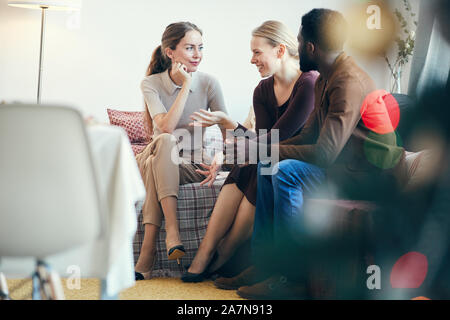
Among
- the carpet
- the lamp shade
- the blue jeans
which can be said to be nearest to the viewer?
A: the blue jeans

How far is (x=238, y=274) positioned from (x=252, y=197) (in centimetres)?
33

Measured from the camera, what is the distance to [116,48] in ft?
14.0

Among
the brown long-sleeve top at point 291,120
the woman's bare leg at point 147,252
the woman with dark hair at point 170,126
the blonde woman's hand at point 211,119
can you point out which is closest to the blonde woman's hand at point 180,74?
the woman with dark hair at point 170,126

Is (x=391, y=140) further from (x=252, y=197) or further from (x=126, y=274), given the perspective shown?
(x=126, y=274)

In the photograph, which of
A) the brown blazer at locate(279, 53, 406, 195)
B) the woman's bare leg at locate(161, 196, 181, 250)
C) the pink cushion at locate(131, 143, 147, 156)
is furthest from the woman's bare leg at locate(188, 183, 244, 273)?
the pink cushion at locate(131, 143, 147, 156)

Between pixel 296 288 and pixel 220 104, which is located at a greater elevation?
pixel 220 104

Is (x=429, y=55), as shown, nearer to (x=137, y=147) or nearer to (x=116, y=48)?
(x=137, y=147)

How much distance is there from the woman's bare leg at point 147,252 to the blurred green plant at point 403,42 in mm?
2660

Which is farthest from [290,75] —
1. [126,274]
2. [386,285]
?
[126,274]

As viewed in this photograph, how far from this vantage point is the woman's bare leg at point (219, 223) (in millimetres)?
2172

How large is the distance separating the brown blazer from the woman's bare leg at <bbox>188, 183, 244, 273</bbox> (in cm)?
38

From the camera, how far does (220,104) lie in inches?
105

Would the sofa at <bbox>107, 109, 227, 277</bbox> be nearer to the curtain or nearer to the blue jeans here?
the blue jeans

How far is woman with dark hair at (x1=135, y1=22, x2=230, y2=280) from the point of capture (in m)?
2.27
